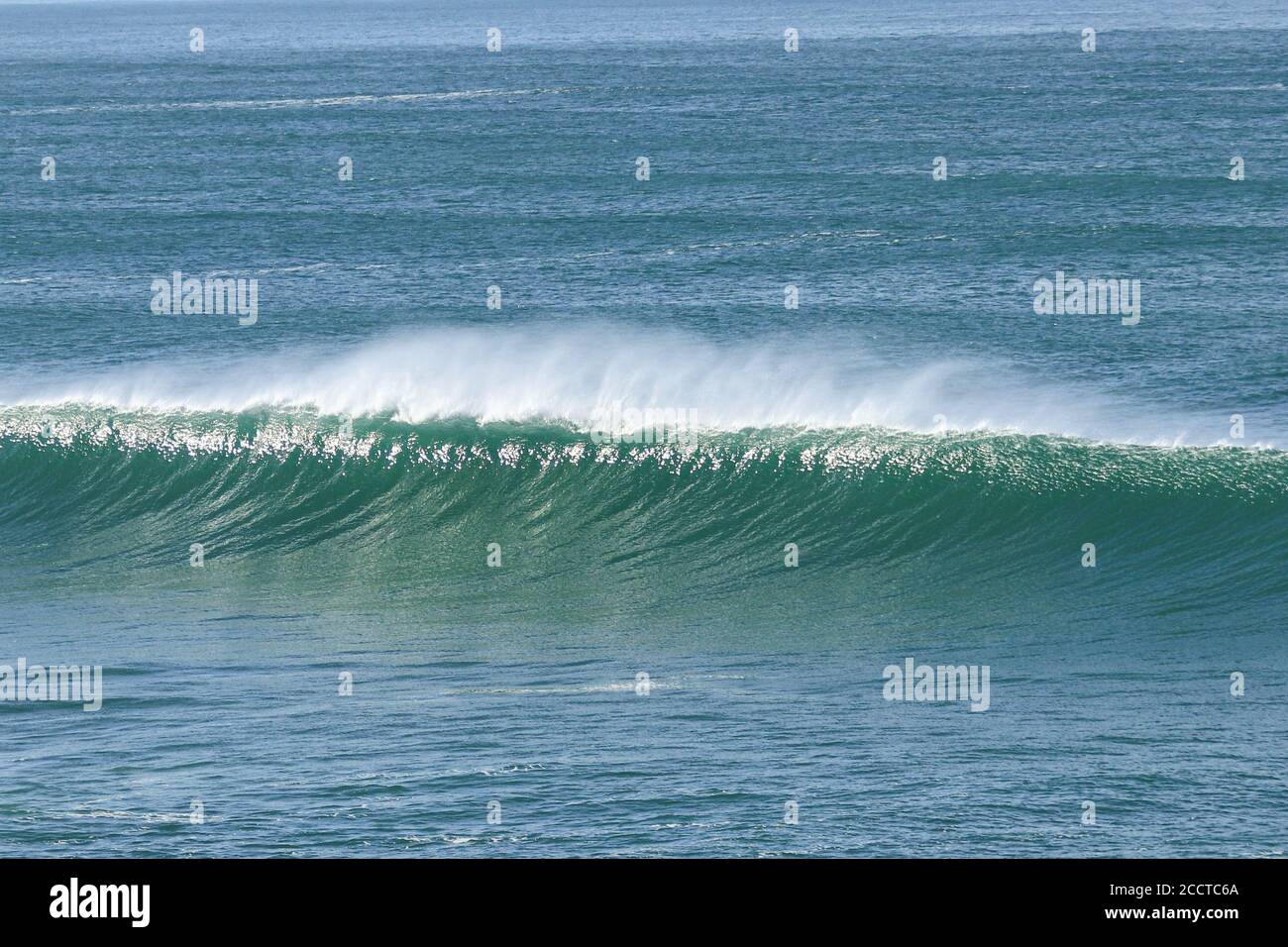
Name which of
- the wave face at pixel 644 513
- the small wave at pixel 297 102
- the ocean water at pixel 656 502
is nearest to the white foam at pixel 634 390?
the ocean water at pixel 656 502

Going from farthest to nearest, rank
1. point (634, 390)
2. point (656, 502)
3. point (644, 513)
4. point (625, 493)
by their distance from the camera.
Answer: point (634, 390)
point (625, 493)
point (656, 502)
point (644, 513)

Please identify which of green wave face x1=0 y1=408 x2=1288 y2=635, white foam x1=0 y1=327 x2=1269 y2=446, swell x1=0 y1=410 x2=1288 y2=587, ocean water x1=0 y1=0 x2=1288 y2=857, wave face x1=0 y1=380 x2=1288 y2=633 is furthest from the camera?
white foam x1=0 y1=327 x2=1269 y2=446

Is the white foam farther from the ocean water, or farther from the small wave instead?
the small wave

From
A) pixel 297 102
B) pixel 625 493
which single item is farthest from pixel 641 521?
pixel 297 102

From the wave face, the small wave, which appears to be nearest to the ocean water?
the wave face

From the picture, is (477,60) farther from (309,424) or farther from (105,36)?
(309,424)

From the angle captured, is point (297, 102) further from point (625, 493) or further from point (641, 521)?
point (641, 521)
